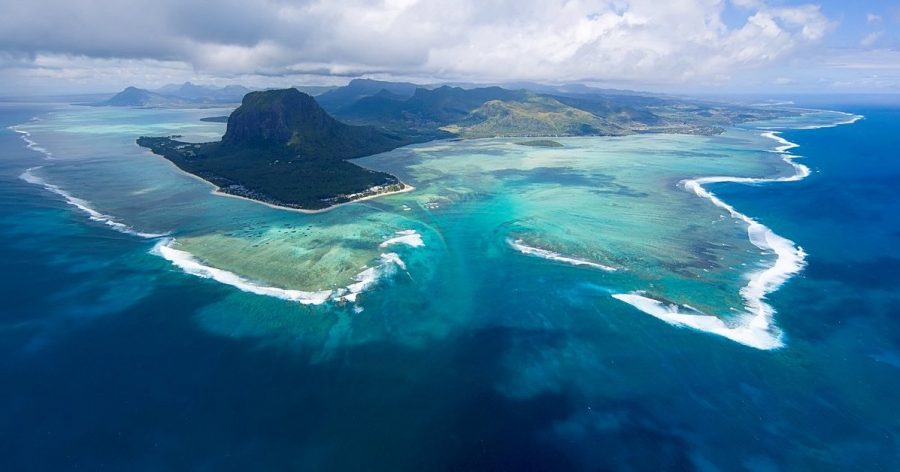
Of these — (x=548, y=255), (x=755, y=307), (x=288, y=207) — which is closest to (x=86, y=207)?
(x=288, y=207)

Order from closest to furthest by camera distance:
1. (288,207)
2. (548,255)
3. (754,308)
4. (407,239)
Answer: (754,308), (548,255), (407,239), (288,207)

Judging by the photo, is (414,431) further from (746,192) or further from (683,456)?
(746,192)

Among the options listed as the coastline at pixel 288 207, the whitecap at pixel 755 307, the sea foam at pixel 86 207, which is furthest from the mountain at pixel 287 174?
the whitecap at pixel 755 307

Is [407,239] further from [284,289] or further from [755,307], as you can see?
[755,307]

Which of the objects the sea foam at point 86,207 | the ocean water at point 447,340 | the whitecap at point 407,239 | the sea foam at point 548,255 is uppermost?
the sea foam at point 86,207

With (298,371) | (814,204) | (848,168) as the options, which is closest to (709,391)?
(298,371)

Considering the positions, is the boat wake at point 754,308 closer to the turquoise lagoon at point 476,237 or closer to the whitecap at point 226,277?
the turquoise lagoon at point 476,237
